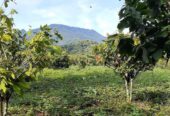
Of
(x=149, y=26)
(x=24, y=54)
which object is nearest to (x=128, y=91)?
(x=24, y=54)

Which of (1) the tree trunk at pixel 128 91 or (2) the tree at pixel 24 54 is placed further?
(1) the tree trunk at pixel 128 91

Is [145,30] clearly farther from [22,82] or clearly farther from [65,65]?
[65,65]

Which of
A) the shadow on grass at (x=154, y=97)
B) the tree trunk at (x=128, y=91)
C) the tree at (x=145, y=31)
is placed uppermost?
the tree at (x=145, y=31)

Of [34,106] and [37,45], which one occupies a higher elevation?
[37,45]

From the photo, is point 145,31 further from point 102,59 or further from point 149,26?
point 102,59

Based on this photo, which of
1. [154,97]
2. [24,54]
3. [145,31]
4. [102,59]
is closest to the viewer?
[145,31]

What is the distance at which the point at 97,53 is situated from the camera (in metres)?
21.7

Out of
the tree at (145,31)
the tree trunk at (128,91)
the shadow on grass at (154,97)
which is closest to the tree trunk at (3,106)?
the tree at (145,31)

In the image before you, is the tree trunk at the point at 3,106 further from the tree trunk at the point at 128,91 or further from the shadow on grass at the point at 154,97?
the shadow on grass at the point at 154,97

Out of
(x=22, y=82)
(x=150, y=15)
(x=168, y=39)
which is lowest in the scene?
(x=22, y=82)

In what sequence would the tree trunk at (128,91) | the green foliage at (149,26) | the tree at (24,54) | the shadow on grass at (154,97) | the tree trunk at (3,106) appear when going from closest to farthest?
the green foliage at (149,26), the tree at (24,54), the tree trunk at (3,106), the tree trunk at (128,91), the shadow on grass at (154,97)

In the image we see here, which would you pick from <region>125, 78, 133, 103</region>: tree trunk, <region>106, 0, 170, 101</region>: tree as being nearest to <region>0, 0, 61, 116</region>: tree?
<region>106, 0, 170, 101</region>: tree

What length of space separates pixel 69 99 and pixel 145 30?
19.1 m

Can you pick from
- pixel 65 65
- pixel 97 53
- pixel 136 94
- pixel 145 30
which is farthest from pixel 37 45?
pixel 65 65
